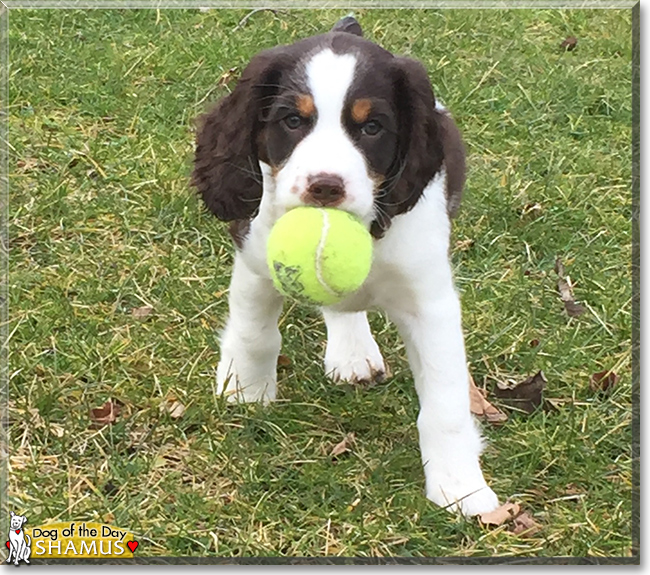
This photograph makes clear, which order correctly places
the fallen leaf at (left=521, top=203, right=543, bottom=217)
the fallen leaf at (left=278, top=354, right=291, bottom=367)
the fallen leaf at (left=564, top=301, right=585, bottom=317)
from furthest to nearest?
the fallen leaf at (left=521, top=203, right=543, bottom=217), the fallen leaf at (left=564, top=301, right=585, bottom=317), the fallen leaf at (left=278, top=354, right=291, bottom=367)

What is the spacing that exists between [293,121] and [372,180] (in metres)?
0.29

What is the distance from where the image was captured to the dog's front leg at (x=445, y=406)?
341 cm

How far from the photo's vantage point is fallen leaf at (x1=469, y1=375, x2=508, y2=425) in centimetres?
385

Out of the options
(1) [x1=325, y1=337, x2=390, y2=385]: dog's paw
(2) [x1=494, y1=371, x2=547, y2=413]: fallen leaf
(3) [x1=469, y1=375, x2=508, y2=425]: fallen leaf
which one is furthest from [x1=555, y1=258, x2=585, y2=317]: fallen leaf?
(1) [x1=325, y1=337, x2=390, y2=385]: dog's paw

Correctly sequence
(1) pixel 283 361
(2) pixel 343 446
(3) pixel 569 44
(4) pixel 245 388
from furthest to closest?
(3) pixel 569 44 < (1) pixel 283 361 < (4) pixel 245 388 < (2) pixel 343 446

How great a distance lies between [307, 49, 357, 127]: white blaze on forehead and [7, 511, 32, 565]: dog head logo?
152cm

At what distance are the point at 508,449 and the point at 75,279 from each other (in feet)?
6.74

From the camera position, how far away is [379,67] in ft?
10.4

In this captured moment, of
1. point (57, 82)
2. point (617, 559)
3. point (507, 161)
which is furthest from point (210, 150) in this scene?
point (57, 82)

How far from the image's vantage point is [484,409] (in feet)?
12.8

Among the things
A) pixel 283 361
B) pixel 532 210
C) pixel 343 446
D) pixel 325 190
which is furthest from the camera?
pixel 532 210

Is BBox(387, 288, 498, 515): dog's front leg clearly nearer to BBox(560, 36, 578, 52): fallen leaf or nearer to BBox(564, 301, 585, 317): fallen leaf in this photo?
BBox(564, 301, 585, 317): fallen leaf

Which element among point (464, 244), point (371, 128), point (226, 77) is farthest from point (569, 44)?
point (371, 128)

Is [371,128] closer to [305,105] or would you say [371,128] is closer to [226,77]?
[305,105]
